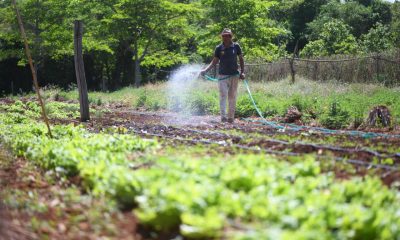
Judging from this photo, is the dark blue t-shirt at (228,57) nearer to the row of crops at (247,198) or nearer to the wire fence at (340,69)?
the row of crops at (247,198)

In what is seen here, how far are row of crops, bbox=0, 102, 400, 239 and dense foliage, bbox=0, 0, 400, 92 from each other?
23.0m

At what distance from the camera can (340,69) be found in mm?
20578

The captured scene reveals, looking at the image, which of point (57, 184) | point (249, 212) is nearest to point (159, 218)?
point (249, 212)

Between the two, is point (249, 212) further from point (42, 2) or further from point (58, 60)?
point (58, 60)

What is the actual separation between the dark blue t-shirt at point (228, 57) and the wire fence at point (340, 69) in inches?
322

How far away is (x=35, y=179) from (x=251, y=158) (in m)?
2.62

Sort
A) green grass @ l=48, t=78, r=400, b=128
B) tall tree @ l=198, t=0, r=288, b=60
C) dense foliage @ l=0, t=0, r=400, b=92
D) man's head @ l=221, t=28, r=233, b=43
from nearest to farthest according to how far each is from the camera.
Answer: man's head @ l=221, t=28, r=233, b=43, green grass @ l=48, t=78, r=400, b=128, tall tree @ l=198, t=0, r=288, b=60, dense foliage @ l=0, t=0, r=400, b=92

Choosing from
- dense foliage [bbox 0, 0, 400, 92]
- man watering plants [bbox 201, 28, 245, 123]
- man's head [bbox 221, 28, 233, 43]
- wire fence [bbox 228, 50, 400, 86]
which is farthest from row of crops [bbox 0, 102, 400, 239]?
dense foliage [bbox 0, 0, 400, 92]

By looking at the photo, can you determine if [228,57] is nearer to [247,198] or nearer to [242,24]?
[247,198]

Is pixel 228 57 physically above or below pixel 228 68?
above

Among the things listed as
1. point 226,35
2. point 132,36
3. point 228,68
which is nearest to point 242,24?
point 132,36

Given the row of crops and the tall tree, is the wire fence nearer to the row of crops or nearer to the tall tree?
the tall tree

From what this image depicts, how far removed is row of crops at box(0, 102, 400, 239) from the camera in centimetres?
342

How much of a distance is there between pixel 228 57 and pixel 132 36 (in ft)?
66.4
